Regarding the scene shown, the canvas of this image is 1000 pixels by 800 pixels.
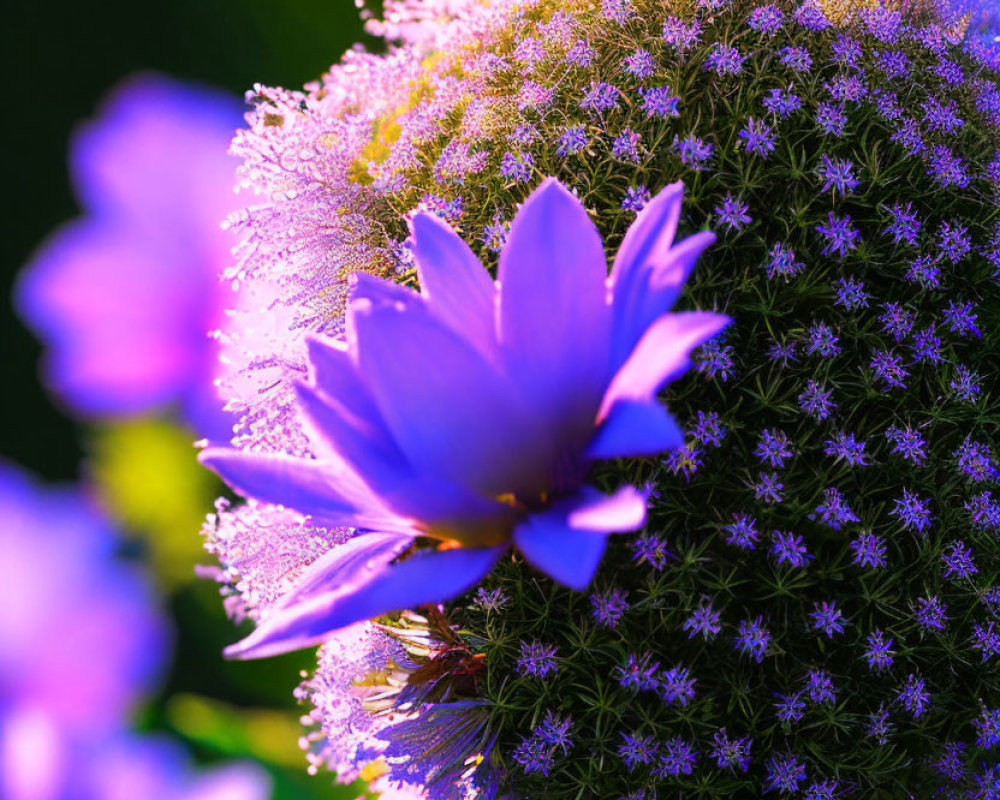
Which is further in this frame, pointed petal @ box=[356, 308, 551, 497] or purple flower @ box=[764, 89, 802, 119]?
purple flower @ box=[764, 89, 802, 119]

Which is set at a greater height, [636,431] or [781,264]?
[781,264]

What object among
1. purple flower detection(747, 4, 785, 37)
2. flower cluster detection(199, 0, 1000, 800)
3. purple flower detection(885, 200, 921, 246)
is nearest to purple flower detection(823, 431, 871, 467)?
flower cluster detection(199, 0, 1000, 800)

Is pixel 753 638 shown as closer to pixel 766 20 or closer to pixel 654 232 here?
pixel 654 232

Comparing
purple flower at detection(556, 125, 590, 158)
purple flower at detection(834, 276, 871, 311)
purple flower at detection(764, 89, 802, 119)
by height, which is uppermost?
purple flower at detection(764, 89, 802, 119)

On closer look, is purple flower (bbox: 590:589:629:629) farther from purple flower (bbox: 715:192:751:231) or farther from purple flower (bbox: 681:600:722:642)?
purple flower (bbox: 715:192:751:231)

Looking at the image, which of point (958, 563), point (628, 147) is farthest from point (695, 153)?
point (958, 563)

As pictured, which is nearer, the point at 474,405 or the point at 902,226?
the point at 474,405
